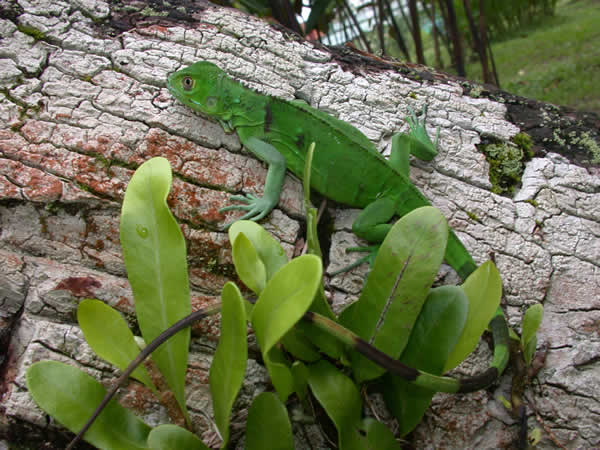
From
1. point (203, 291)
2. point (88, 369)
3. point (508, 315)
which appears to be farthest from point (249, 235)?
point (508, 315)

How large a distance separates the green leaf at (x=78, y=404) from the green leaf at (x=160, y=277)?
0.66 feet

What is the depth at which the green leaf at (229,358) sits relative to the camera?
1396 mm

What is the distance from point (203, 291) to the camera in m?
1.94

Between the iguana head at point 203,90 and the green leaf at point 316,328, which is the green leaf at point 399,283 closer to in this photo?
the green leaf at point 316,328

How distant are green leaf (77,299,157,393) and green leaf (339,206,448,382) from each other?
0.83 metres

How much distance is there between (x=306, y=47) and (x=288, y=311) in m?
2.29

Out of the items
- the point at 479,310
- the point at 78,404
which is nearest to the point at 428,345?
the point at 479,310

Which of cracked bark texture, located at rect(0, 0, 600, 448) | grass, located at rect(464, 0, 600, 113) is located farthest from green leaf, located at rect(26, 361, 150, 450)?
grass, located at rect(464, 0, 600, 113)

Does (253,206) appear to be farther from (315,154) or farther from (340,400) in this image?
(340,400)

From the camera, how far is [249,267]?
5.34 feet

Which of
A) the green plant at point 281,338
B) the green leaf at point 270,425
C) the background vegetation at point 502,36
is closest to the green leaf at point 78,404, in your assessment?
the green plant at point 281,338

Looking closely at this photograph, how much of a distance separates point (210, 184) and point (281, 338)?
3.16 feet

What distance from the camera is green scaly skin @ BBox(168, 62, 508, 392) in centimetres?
220

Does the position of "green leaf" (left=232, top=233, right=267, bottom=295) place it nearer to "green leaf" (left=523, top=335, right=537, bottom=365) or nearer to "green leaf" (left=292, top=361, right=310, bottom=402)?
"green leaf" (left=292, top=361, right=310, bottom=402)
